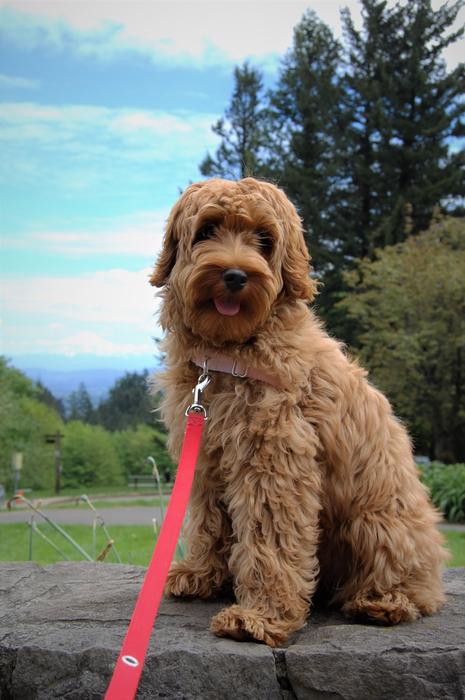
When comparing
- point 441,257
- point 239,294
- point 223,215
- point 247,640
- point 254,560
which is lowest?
point 247,640

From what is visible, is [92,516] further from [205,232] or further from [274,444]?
[205,232]

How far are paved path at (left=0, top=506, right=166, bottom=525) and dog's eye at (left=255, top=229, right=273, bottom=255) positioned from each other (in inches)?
583

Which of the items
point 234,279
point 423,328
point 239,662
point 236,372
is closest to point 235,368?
point 236,372

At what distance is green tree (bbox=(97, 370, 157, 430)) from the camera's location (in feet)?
210

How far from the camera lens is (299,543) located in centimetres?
338

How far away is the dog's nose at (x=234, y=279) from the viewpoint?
10.4 feet

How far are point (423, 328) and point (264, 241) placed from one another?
22.8m

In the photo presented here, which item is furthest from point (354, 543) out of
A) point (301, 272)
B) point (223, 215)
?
point (223, 215)

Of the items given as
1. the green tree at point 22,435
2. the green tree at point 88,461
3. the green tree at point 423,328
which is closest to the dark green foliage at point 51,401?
the green tree at point 88,461

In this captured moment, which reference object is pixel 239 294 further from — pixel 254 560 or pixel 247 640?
pixel 247 640

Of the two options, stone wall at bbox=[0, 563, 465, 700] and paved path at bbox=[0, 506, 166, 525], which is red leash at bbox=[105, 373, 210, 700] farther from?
paved path at bbox=[0, 506, 166, 525]

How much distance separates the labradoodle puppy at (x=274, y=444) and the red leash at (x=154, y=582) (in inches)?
9.8

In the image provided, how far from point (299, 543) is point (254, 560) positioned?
0.76 feet

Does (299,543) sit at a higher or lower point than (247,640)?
higher
